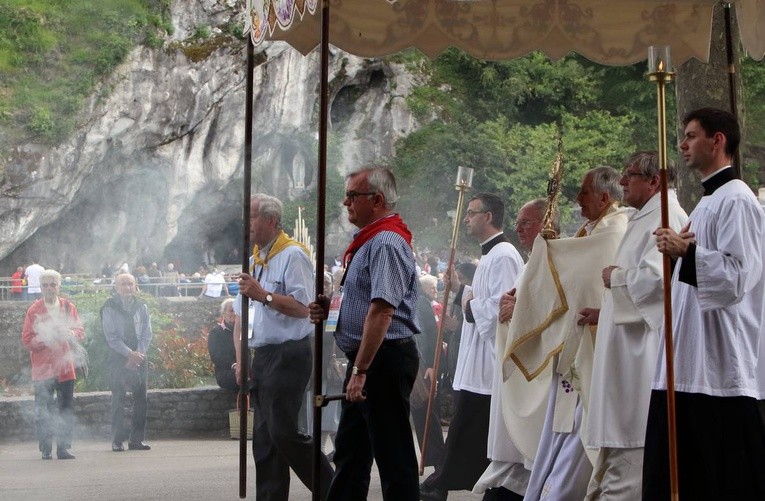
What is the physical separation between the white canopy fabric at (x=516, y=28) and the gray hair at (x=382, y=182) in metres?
1.58

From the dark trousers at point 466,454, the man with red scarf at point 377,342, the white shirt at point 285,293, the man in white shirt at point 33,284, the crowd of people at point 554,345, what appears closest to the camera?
the crowd of people at point 554,345

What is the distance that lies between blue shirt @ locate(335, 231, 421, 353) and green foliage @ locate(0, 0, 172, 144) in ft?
112

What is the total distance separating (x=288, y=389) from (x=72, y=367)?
4.76 meters

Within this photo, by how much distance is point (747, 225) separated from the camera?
4.43 metres

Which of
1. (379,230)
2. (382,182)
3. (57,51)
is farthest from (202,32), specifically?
(379,230)

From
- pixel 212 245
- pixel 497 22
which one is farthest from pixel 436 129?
pixel 497 22

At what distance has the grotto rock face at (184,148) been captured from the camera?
3954 cm

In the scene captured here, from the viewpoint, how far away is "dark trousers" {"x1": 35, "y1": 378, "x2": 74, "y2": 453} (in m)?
10.3

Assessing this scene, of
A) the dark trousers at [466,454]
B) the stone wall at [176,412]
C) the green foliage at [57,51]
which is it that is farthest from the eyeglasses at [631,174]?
the green foliage at [57,51]

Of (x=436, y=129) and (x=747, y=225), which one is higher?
(x=436, y=129)

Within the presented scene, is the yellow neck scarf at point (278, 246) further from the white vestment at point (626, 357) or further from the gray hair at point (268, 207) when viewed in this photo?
the white vestment at point (626, 357)

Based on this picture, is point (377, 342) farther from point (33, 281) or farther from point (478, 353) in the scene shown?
point (33, 281)

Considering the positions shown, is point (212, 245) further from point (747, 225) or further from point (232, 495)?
point (747, 225)

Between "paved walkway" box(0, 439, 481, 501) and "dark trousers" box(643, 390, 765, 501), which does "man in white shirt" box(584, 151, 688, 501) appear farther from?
"paved walkway" box(0, 439, 481, 501)
